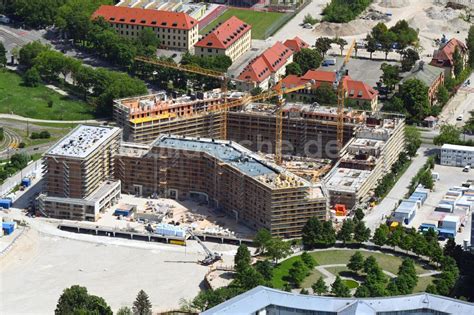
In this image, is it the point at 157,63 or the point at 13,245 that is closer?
the point at 13,245

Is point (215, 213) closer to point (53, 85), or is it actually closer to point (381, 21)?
point (53, 85)

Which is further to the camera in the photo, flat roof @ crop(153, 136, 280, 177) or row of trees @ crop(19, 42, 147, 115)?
row of trees @ crop(19, 42, 147, 115)

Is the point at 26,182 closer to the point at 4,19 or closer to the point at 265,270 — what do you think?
the point at 265,270

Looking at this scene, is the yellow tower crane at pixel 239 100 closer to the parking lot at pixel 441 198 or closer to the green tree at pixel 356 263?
the parking lot at pixel 441 198

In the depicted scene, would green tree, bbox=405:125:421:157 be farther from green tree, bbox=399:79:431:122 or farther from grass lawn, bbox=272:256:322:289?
grass lawn, bbox=272:256:322:289

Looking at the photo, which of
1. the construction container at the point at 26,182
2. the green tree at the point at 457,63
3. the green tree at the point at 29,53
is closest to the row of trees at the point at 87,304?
the construction container at the point at 26,182

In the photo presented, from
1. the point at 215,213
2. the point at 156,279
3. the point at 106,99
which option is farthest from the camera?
the point at 106,99

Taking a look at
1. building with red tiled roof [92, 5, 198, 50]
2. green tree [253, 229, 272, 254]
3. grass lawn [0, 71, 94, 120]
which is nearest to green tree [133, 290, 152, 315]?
green tree [253, 229, 272, 254]

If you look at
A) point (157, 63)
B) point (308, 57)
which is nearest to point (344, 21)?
point (308, 57)
